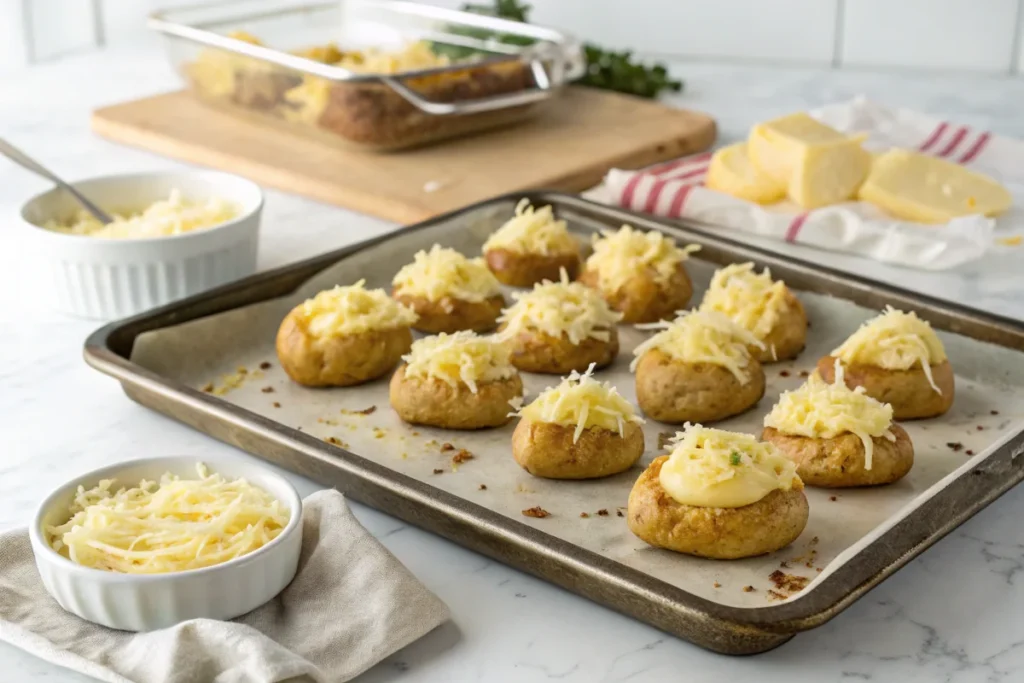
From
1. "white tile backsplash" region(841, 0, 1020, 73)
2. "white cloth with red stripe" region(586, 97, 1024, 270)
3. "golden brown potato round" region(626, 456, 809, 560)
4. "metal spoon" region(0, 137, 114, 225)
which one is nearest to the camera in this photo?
"golden brown potato round" region(626, 456, 809, 560)

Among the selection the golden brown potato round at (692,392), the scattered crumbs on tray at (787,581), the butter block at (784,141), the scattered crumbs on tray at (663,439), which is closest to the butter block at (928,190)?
the butter block at (784,141)

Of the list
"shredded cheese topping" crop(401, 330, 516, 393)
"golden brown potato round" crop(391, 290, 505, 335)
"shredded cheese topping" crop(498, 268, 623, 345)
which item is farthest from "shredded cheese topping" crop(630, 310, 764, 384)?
"golden brown potato round" crop(391, 290, 505, 335)

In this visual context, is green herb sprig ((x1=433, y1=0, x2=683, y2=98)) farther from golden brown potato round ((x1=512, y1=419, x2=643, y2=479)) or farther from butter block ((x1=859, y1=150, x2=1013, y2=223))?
golden brown potato round ((x1=512, y1=419, x2=643, y2=479))

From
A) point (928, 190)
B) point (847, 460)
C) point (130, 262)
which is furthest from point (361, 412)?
point (928, 190)

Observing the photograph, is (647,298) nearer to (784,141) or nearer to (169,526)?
(784,141)

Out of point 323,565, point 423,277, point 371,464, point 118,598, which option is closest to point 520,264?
point 423,277

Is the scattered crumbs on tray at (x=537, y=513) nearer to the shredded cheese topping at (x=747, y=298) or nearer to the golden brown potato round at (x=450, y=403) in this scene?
the golden brown potato round at (x=450, y=403)
